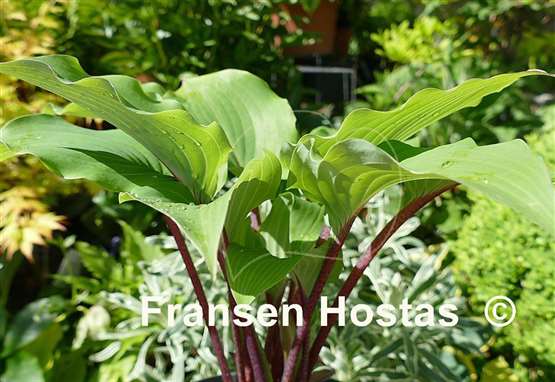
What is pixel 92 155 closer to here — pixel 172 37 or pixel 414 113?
pixel 414 113

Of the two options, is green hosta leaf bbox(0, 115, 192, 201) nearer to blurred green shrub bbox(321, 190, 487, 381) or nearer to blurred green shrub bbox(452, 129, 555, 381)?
blurred green shrub bbox(321, 190, 487, 381)

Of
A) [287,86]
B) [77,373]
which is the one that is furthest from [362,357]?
[287,86]

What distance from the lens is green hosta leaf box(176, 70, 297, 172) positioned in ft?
3.30

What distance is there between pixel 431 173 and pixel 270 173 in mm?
230

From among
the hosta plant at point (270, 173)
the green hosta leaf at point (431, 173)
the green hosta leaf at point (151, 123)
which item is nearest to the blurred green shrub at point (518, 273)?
the hosta plant at point (270, 173)

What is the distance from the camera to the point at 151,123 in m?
0.74

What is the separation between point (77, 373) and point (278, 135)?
3.26ft

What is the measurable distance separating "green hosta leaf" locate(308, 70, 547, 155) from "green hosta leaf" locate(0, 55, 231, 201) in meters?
0.14

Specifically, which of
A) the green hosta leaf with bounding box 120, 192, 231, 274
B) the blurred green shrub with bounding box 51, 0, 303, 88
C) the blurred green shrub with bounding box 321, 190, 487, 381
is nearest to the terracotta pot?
the blurred green shrub with bounding box 51, 0, 303, 88

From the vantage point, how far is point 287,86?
6.68 feet

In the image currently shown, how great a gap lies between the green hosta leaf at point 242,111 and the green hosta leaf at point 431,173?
196 mm

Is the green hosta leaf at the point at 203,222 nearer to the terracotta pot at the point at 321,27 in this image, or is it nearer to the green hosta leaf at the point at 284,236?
the green hosta leaf at the point at 284,236

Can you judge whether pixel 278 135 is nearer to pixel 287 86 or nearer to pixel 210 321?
pixel 210 321

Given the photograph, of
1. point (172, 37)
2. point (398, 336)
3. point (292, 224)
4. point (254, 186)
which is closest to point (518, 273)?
point (398, 336)
